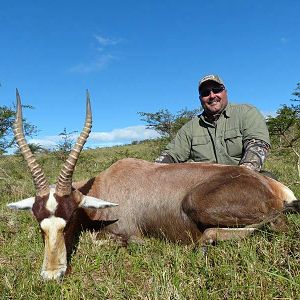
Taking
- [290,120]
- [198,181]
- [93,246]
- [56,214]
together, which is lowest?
[93,246]

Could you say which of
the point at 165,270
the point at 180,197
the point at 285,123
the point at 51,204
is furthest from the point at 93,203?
the point at 285,123

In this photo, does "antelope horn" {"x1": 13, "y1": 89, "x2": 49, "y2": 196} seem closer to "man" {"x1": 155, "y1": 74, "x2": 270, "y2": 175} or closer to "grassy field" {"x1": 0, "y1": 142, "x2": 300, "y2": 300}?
"grassy field" {"x1": 0, "y1": 142, "x2": 300, "y2": 300}

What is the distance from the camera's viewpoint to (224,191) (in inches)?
182

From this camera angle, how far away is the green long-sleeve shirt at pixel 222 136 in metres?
6.29

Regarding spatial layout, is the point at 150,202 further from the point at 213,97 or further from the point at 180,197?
the point at 213,97

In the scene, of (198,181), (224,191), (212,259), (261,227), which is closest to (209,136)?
(198,181)

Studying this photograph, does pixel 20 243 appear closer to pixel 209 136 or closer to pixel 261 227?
pixel 261 227

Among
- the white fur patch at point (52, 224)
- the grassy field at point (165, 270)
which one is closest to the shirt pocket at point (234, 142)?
the grassy field at point (165, 270)

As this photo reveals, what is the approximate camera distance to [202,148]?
6.77 m

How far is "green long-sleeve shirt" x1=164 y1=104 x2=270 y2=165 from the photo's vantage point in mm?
6285

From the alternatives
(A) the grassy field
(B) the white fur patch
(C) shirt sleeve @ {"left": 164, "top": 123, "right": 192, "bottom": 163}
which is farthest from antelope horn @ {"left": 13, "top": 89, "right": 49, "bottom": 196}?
(C) shirt sleeve @ {"left": 164, "top": 123, "right": 192, "bottom": 163}

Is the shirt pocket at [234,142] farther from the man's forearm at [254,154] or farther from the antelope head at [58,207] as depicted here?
the antelope head at [58,207]

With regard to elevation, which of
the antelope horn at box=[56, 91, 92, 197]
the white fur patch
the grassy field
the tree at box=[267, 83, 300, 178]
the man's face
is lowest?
the grassy field

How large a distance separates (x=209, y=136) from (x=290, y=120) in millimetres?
8857
